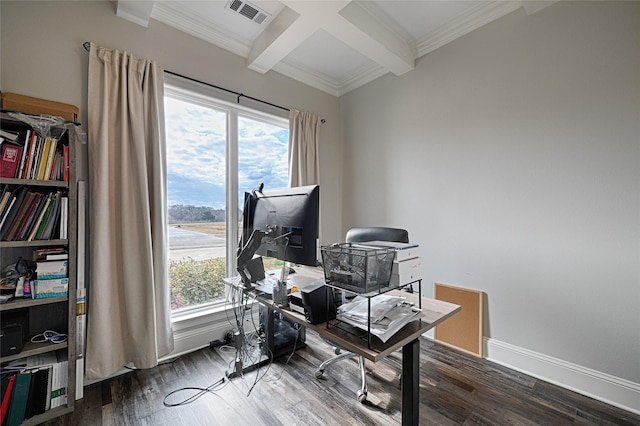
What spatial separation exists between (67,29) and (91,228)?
132 centimetres

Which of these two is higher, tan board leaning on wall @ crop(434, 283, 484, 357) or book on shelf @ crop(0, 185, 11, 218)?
book on shelf @ crop(0, 185, 11, 218)

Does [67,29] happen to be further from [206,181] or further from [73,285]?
[73,285]

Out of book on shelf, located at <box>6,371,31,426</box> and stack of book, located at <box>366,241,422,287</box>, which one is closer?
stack of book, located at <box>366,241,422,287</box>

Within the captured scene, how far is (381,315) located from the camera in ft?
3.55

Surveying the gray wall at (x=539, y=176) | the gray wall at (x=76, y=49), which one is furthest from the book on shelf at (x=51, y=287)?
the gray wall at (x=539, y=176)

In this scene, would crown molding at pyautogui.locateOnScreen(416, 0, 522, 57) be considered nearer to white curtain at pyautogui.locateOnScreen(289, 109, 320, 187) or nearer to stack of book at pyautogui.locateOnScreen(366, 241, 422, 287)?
white curtain at pyautogui.locateOnScreen(289, 109, 320, 187)

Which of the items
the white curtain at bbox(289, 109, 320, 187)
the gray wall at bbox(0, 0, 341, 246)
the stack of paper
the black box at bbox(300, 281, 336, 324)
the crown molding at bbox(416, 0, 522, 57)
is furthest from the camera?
the white curtain at bbox(289, 109, 320, 187)

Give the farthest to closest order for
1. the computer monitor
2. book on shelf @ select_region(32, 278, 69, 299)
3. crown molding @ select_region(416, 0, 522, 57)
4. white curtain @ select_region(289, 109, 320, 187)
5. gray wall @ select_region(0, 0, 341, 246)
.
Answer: white curtain @ select_region(289, 109, 320, 187) → crown molding @ select_region(416, 0, 522, 57) → gray wall @ select_region(0, 0, 341, 246) → book on shelf @ select_region(32, 278, 69, 299) → the computer monitor

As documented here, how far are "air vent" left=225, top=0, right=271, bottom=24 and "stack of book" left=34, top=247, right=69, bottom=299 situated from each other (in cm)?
207

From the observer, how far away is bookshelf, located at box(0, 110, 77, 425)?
4.76 feet

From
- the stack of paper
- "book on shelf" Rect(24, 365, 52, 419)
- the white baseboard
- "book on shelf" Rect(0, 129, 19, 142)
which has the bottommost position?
the white baseboard

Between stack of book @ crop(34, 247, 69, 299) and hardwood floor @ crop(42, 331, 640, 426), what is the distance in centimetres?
72

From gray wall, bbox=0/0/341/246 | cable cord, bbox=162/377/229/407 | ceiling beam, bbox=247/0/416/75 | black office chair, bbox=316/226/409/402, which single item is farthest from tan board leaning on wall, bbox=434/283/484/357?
gray wall, bbox=0/0/341/246

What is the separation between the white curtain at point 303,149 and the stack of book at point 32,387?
7.12 ft
